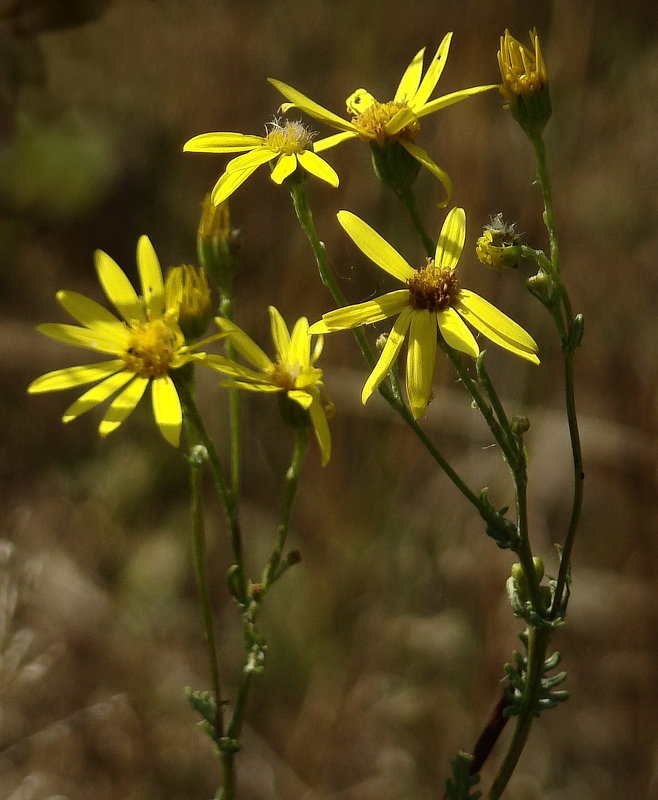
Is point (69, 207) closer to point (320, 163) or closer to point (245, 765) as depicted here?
point (245, 765)

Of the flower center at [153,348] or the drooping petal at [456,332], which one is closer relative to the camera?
the drooping petal at [456,332]

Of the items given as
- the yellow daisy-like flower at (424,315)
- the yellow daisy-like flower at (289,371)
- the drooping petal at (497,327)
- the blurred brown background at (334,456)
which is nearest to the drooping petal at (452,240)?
the yellow daisy-like flower at (424,315)

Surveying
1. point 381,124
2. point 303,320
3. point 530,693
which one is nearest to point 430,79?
point 381,124

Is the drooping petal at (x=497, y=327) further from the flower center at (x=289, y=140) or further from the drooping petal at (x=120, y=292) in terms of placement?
the drooping petal at (x=120, y=292)

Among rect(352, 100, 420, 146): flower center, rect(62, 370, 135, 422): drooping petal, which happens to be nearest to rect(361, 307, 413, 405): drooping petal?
rect(352, 100, 420, 146): flower center

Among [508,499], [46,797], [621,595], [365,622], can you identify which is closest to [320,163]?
[508,499]

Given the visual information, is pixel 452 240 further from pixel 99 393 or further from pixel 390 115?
pixel 99 393

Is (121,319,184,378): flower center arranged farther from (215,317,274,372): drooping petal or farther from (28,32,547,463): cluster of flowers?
(215,317,274,372): drooping petal
